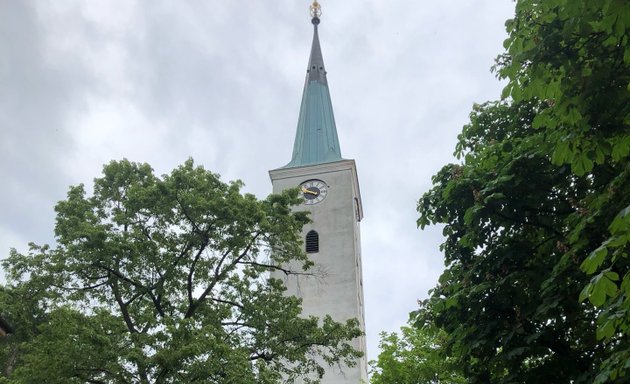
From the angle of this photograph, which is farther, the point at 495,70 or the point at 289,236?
the point at 289,236

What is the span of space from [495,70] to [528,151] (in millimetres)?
2076

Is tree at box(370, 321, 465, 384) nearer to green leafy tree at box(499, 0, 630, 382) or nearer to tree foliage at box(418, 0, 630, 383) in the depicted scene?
tree foliage at box(418, 0, 630, 383)

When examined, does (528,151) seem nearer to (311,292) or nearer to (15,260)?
(15,260)

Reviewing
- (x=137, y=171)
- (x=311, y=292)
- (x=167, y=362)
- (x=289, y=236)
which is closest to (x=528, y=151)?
(x=167, y=362)

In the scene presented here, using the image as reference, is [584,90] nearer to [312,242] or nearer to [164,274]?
[164,274]

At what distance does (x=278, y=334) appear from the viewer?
15.0m

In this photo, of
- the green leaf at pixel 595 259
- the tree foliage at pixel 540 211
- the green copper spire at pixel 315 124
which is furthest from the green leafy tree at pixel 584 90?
the green copper spire at pixel 315 124

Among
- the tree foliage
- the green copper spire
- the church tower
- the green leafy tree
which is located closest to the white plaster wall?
the church tower

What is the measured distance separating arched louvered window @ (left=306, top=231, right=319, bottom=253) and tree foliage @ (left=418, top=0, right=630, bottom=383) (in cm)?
2280

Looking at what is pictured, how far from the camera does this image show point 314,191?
35062mm

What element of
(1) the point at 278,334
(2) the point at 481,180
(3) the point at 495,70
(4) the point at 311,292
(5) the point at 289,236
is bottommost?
(2) the point at 481,180

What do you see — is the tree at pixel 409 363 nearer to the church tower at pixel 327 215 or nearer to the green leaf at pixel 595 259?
the church tower at pixel 327 215

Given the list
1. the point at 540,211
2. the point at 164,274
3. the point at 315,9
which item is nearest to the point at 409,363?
the point at 164,274

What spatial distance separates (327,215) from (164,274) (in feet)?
62.8
